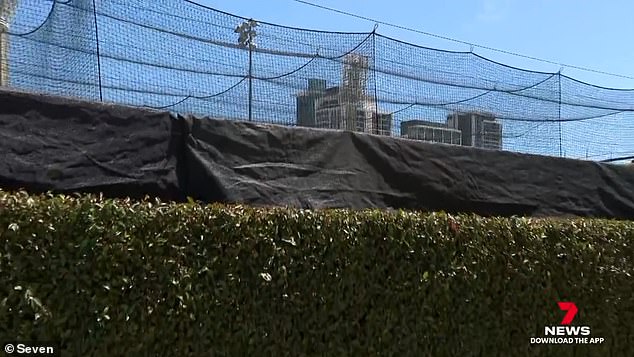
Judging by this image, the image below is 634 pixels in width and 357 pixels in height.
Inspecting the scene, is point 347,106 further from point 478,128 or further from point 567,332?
point 567,332

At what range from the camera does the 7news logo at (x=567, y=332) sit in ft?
19.9

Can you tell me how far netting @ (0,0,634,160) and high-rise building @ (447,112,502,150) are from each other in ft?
0.04

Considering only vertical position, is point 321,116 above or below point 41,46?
below

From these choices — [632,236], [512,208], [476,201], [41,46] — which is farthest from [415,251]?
[41,46]

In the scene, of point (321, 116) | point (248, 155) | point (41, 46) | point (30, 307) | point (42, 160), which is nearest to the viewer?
point (30, 307)

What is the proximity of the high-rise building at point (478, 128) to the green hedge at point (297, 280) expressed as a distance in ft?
3.92

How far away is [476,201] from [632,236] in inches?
65.4

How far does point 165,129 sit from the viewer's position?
487 centimetres

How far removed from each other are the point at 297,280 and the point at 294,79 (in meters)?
2.02

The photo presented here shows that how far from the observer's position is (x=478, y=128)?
7.05 m

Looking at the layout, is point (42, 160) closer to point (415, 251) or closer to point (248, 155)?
point (248, 155)

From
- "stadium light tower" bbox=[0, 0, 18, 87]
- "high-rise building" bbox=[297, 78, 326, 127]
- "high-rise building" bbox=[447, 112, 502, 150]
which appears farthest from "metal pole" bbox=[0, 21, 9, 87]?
"high-rise building" bbox=[447, 112, 502, 150]

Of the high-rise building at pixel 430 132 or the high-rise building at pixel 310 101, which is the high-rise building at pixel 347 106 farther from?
the high-rise building at pixel 430 132

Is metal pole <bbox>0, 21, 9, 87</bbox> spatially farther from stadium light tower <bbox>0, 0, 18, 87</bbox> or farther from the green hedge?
the green hedge
